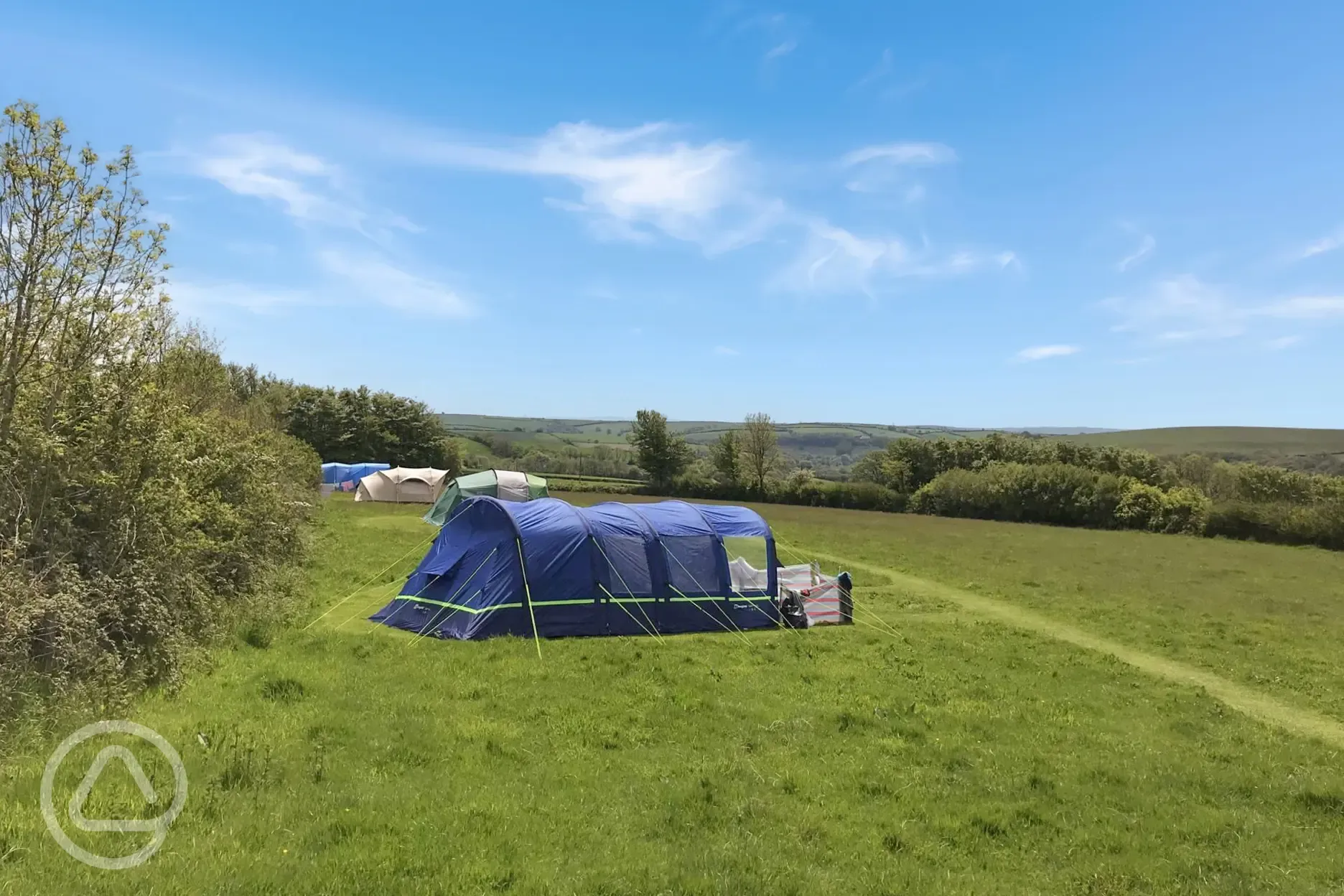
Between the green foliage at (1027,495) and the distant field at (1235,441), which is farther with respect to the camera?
the distant field at (1235,441)

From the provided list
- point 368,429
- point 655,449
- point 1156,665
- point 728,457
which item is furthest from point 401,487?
point 1156,665

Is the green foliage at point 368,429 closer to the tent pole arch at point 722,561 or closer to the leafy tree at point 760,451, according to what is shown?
the leafy tree at point 760,451

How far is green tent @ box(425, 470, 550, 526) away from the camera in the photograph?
Result: 32.8m

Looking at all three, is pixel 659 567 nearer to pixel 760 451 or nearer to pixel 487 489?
pixel 487 489

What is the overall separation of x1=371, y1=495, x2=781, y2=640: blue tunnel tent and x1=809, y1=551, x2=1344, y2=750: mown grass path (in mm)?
6362

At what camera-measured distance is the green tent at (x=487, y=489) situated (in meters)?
32.8

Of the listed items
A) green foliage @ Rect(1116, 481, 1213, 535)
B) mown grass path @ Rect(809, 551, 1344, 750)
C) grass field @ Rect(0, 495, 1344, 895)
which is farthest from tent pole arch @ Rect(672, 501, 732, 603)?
green foliage @ Rect(1116, 481, 1213, 535)

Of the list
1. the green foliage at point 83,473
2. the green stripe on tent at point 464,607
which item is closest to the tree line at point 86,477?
the green foliage at point 83,473

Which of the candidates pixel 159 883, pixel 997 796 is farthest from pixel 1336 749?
pixel 159 883

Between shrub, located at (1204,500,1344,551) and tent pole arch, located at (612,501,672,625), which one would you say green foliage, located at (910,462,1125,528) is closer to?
shrub, located at (1204,500,1344,551)

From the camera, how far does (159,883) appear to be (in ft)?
16.4

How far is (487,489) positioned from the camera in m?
34.5

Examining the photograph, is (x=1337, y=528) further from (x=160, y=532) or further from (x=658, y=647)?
(x=160, y=532)

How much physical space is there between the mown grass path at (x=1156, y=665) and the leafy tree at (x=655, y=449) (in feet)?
174
